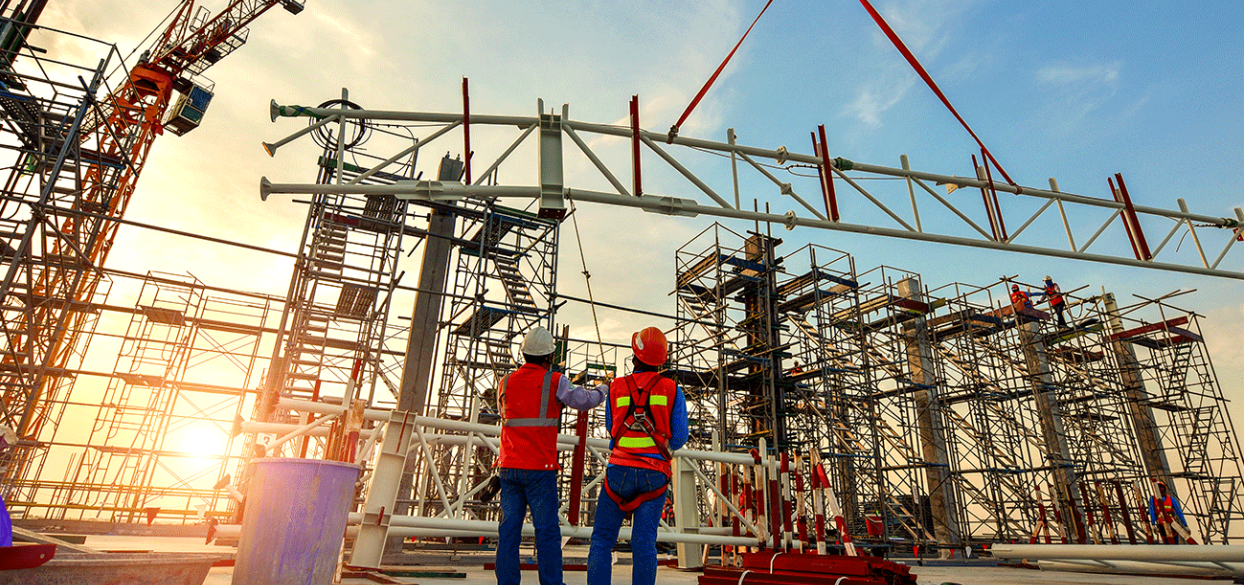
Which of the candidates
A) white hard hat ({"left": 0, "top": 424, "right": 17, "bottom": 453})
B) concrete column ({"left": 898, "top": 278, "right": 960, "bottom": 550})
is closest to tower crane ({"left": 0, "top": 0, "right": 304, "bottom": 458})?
white hard hat ({"left": 0, "top": 424, "right": 17, "bottom": 453})

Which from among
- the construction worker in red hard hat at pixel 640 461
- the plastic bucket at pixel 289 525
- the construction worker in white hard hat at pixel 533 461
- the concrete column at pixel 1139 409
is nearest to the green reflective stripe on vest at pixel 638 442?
the construction worker in red hard hat at pixel 640 461

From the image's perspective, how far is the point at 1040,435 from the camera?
1986 cm

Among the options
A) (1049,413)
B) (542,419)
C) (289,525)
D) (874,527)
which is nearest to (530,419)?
(542,419)

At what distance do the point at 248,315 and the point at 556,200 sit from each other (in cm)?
1660

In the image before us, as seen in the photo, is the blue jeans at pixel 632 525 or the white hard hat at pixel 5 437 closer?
the white hard hat at pixel 5 437

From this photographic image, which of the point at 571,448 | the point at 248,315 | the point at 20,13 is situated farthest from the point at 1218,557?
the point at 20,13

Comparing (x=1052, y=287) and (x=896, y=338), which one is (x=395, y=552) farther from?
(x=1052, y=287)

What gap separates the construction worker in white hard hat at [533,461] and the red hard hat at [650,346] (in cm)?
44

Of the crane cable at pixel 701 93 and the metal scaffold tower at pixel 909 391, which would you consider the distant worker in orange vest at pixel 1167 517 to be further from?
the crane cable at pixel 701 93

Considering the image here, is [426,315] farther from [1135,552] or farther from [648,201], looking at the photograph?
[1135,552]

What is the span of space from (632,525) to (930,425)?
59.2 ft

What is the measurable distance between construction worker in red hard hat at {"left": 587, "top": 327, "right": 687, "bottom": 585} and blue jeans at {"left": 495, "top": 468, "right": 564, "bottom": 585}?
0.85 ft

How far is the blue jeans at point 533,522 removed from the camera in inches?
150

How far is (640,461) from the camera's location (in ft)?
12.6
